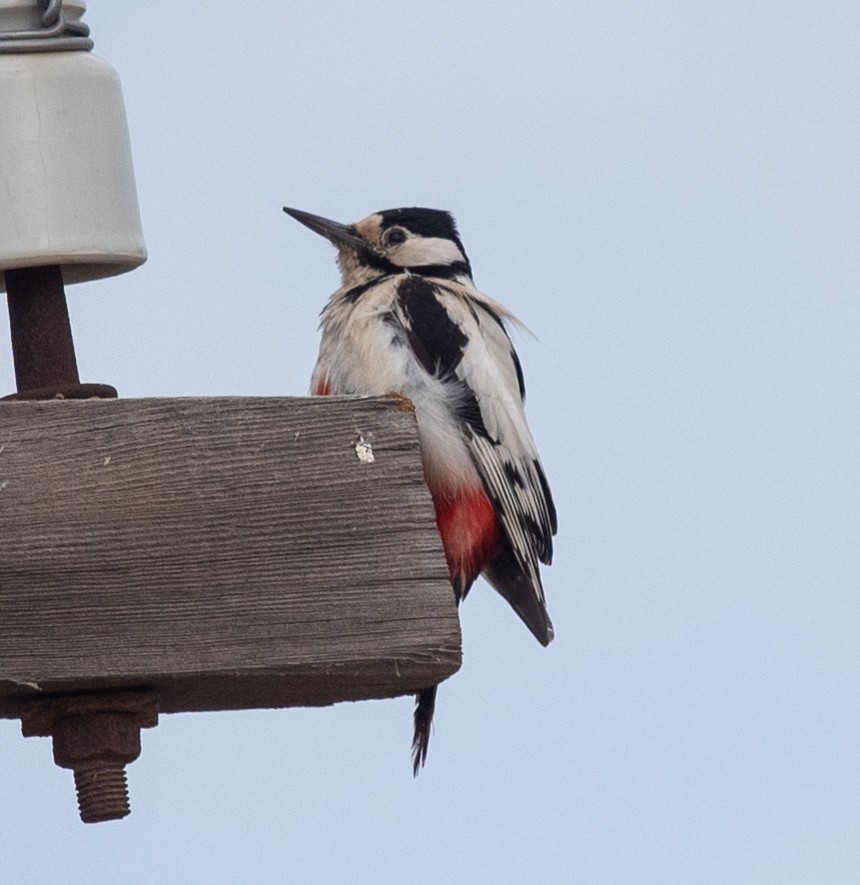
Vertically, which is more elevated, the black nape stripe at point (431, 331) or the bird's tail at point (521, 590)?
the black nape stripe at point (431, 331)

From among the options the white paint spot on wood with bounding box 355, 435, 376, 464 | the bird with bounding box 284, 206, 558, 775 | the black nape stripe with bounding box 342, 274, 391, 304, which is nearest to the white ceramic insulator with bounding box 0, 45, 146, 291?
the white paint spot on wood with bounding box 355, 435, 376, 464

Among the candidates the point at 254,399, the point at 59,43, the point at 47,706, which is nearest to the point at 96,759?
the point at 47,706

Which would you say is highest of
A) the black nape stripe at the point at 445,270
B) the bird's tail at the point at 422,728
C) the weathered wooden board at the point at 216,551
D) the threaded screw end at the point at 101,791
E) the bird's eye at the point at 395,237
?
the bird's eye at the point at 395,237

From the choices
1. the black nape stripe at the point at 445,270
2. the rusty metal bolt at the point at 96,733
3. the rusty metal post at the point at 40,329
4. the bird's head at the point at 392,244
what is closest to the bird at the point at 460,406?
the black nape stripe at the point at 445,270

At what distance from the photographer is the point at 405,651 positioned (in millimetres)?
2061

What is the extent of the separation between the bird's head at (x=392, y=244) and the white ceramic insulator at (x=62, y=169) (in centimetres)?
297

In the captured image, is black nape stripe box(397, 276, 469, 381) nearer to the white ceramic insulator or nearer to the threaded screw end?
the white ceramic insulator

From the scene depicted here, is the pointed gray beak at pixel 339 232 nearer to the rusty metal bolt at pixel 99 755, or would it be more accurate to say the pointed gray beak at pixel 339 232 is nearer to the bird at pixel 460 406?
the bird at pixel 460 406

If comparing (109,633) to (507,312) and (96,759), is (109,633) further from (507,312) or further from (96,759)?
(507,312)

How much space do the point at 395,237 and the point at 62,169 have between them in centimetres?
315

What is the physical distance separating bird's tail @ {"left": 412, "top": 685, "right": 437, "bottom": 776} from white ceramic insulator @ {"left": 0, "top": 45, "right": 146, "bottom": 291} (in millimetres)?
1455

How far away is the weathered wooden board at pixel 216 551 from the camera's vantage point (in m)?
2.02

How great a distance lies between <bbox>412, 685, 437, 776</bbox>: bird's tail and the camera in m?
3.45

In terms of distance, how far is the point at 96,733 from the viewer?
6.65ft
